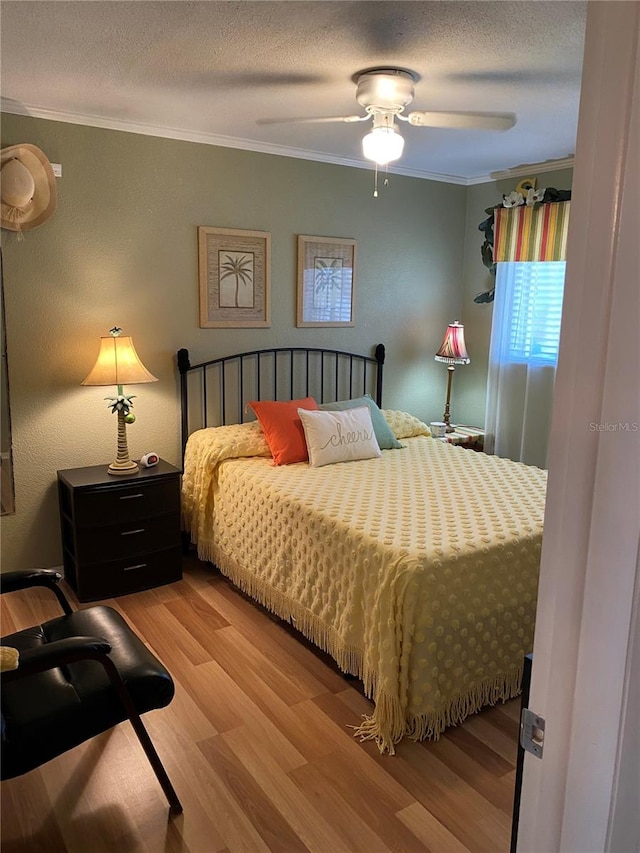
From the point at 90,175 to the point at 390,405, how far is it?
8.14 feet

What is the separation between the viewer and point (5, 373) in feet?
10.6

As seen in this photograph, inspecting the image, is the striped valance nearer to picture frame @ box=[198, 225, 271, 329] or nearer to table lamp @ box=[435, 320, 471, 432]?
table lamp @ box=[435, 320, 471, 432]

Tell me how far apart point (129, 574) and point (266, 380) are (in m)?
1.47

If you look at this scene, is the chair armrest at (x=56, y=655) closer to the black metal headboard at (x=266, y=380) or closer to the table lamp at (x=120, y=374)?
the table lamp at (x=120, y=374)

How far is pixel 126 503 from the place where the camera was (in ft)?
10.8

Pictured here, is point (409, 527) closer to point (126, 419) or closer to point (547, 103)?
point (126, 419)

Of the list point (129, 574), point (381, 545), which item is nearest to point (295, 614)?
point (381, 545)

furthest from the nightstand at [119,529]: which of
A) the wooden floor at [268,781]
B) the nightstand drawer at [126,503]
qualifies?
the wooden floor at [268,781]

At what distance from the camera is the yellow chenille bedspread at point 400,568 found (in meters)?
2.20

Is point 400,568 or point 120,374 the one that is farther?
point 120,374

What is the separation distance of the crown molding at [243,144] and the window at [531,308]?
0.63 meters

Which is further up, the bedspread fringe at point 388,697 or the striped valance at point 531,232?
the striped valance at point 531,232

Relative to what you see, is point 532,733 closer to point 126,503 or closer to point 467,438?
point 126,503

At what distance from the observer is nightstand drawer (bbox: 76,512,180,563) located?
3225 mm
